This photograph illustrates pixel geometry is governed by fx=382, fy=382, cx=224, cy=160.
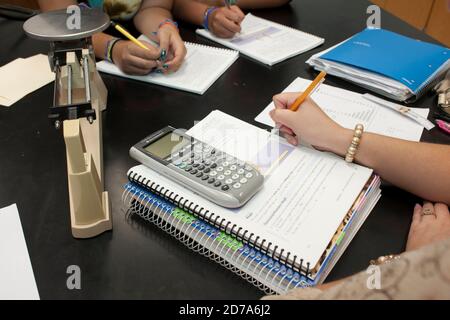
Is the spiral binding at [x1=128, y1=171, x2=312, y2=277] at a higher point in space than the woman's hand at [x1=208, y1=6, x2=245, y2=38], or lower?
lower

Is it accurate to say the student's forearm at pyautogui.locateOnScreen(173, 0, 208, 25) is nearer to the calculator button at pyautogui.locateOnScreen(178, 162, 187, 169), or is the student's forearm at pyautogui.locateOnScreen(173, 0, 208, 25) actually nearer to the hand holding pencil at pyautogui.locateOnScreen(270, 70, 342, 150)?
the hand holding pencil at pyautogui.locateOnScreen(270, 70, 342, 150)

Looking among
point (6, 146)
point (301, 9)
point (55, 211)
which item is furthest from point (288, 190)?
point (301, 9)

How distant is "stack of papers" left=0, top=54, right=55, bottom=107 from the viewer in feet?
3.00

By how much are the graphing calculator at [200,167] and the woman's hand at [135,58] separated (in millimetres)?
300

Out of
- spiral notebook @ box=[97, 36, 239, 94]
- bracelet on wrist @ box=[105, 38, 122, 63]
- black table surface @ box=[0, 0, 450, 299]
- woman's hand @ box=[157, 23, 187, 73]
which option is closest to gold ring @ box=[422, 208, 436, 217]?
black table surface @ box=[0, 0, 450, 299]

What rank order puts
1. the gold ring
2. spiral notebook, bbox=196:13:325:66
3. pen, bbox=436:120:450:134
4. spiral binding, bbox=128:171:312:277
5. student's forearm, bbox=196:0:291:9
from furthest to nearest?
student's forearm, bbox=196:0:291:9, spiral notebook, bbox=196:13:325:66, pen, bbox=436:120:450:134, the gold ring, spiral binding, bbox=128:171:312:277

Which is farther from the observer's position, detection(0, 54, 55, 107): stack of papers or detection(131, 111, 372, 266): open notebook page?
detection(0, 54, 55, 107): stack of papers

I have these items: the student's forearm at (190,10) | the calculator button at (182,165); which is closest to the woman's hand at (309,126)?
the calculator button at (182,165)

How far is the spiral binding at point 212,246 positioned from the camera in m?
0.53

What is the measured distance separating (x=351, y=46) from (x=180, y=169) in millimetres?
675

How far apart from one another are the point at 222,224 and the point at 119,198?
8.3 inches

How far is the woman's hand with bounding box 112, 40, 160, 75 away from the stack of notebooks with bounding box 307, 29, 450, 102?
42 centimetres

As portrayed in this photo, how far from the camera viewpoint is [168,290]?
1.77 feet

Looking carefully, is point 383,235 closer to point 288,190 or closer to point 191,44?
point 288,190
